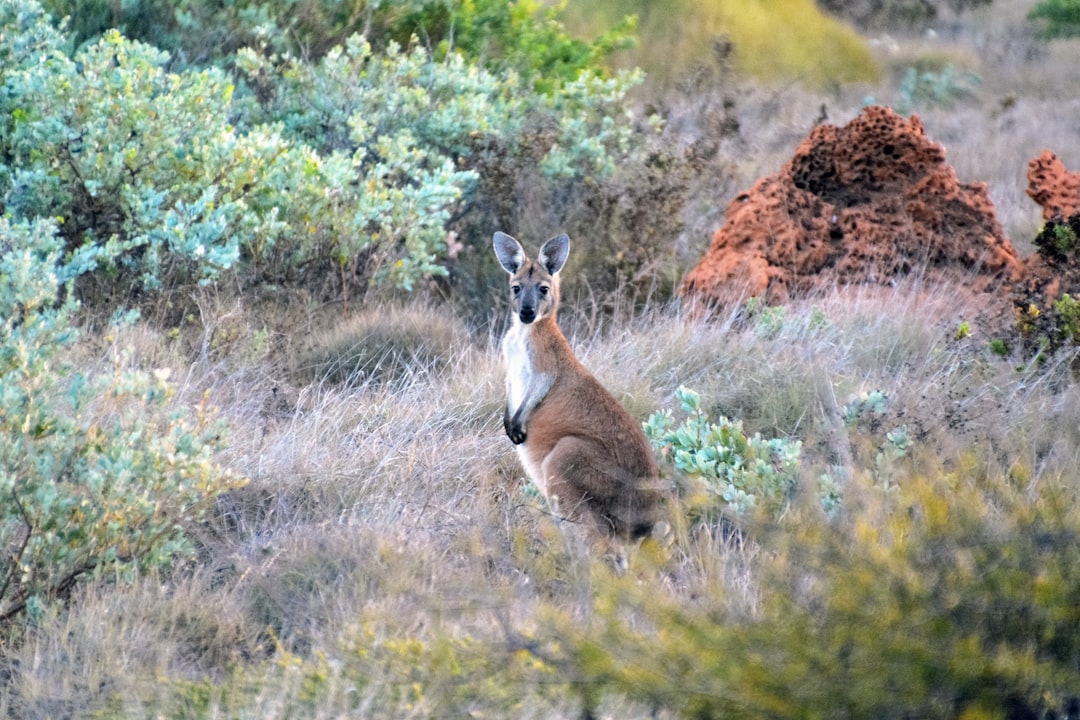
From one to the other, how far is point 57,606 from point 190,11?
676 centimetres

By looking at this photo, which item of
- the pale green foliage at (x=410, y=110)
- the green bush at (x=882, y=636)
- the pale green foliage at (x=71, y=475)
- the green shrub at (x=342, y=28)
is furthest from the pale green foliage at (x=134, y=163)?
the green bush at (x=882, y=636)

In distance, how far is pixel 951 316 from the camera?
748cm

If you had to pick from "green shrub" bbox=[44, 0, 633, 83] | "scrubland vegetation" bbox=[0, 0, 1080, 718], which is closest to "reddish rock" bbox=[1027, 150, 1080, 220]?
"scrubland vegetation" bbox=[0, 0, 1080, 718]

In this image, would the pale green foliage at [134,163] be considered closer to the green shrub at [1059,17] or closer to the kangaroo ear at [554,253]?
the kangaroo ear at [554,253]

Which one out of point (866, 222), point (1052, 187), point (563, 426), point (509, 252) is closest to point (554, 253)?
point (509, 252)

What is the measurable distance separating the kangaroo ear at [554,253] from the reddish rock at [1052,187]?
3.79 meters

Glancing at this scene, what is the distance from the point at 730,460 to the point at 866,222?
378cm

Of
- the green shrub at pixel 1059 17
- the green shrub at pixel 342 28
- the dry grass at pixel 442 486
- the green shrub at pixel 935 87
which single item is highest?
the green shrub at pixel 1059 17

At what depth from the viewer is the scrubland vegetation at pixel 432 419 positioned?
2816 mm

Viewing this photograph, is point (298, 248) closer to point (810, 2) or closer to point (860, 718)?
point (860, 718)

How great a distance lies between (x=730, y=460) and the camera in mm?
5035

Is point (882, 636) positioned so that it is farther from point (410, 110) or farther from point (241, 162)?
point (410, 110)

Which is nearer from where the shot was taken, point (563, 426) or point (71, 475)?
point (71, 475)

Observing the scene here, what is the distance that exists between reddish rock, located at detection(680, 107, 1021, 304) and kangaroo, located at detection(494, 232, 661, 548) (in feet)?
7.85
